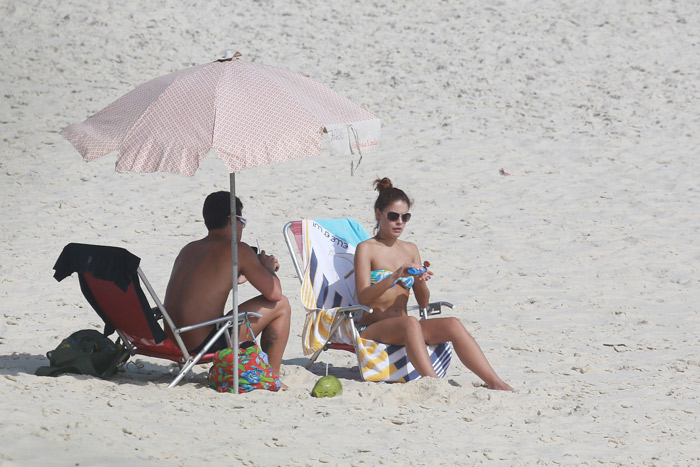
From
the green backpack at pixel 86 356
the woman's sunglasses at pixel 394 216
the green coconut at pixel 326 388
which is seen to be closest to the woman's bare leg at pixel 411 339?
Result: the green coconut at pixel 326 388

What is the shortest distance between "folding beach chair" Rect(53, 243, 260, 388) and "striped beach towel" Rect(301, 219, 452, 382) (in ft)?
2.15

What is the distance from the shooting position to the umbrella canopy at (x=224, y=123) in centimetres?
412

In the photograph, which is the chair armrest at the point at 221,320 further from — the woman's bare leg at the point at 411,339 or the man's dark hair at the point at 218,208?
the woman's bare leg at the point at 411,339

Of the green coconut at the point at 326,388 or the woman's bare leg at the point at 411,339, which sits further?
the woman's bare leg at the point at 411,339

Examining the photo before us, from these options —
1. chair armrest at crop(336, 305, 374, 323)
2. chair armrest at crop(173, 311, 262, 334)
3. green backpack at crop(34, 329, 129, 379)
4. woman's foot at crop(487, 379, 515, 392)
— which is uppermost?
chair armrest at crop(173, 311, 262, 334)

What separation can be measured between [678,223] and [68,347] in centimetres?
659

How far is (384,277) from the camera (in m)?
5.28

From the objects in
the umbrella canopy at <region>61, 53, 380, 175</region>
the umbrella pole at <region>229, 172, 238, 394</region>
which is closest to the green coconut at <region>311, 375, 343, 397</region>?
the umbrella pole at <region>229, 172, 238, 394</region>

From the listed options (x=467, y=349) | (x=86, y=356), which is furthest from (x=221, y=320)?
(x=467, y=349)

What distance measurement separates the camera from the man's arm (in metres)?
4.82

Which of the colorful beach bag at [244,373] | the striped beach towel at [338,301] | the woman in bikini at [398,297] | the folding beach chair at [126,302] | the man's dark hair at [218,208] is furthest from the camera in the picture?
the striped beach towel at [338,301]

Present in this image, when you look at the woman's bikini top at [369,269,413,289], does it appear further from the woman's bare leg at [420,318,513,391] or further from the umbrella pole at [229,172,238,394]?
the umbrella pole at [229,172,238,394]

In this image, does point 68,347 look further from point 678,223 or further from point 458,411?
point 678,223

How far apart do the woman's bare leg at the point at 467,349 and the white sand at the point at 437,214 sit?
0.09m
